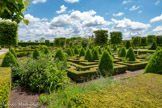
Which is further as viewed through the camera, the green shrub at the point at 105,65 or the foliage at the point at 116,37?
the foliage at the point at 116,37

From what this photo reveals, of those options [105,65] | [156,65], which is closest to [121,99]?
[156,65]

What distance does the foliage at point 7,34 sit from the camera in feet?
60.0

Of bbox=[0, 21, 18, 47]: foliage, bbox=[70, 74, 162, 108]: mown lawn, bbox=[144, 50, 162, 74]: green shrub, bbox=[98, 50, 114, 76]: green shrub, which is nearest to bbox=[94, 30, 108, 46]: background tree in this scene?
bbox=[0, 21, 18, 47]: foliage

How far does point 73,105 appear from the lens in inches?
75.4

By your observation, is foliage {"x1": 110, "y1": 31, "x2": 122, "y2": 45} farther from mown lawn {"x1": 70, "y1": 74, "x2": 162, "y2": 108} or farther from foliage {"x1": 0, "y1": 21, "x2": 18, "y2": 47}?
mown lawn {"x1": 70, "y1": 74, "x2": 162, "y2": 108}

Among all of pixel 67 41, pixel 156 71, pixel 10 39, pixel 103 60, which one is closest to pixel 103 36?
pixel 67 41

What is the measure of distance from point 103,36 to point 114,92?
100ft

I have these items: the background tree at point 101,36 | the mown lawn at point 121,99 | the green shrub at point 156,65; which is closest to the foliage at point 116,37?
the background tree at point 101,36

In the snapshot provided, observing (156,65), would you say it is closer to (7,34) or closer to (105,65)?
(105,65)

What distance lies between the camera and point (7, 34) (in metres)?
18.6

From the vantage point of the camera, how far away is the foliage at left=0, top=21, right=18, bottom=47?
18.3 m

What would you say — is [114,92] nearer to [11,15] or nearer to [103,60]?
[11,15]

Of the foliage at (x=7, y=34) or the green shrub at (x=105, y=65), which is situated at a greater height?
the foliage at (x=7, y=34)

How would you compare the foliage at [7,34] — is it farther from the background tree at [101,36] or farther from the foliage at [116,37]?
the foliage at [116,37]
